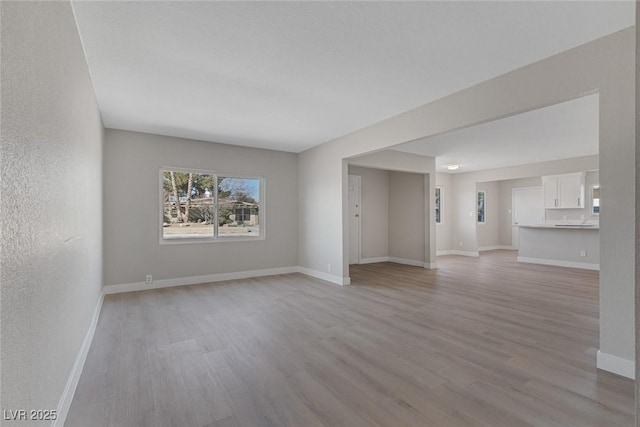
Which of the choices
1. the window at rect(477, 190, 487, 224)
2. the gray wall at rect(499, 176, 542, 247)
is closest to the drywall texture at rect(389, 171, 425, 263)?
the window at rect(477, 190, 487, 224)

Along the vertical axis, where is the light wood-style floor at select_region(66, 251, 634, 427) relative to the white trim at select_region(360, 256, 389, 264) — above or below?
above

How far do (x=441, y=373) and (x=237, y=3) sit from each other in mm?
3031

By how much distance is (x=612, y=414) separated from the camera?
185cm

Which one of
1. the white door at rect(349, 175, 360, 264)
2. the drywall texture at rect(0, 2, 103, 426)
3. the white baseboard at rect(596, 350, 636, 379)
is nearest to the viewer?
the drywall texture at rect(0, 2, 103, 426)

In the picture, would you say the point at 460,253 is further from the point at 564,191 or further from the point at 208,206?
the point at 208,206

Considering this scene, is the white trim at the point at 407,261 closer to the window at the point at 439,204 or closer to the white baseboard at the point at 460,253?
the white baseboard at the point at 460,253

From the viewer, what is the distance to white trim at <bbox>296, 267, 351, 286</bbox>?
209 inches

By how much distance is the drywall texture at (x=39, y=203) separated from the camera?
102 cm

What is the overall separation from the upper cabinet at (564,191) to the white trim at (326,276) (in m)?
6.93

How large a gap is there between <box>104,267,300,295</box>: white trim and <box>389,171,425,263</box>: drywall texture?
3.02 metres

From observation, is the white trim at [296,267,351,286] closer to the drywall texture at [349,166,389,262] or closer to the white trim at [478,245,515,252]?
the drywall texture at [349,166,389,262]

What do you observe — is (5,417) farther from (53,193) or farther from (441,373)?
(441,373)

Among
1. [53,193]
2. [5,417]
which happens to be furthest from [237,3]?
[5,417]

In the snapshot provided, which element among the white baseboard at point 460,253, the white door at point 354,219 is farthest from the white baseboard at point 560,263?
the white door at point 354,219
